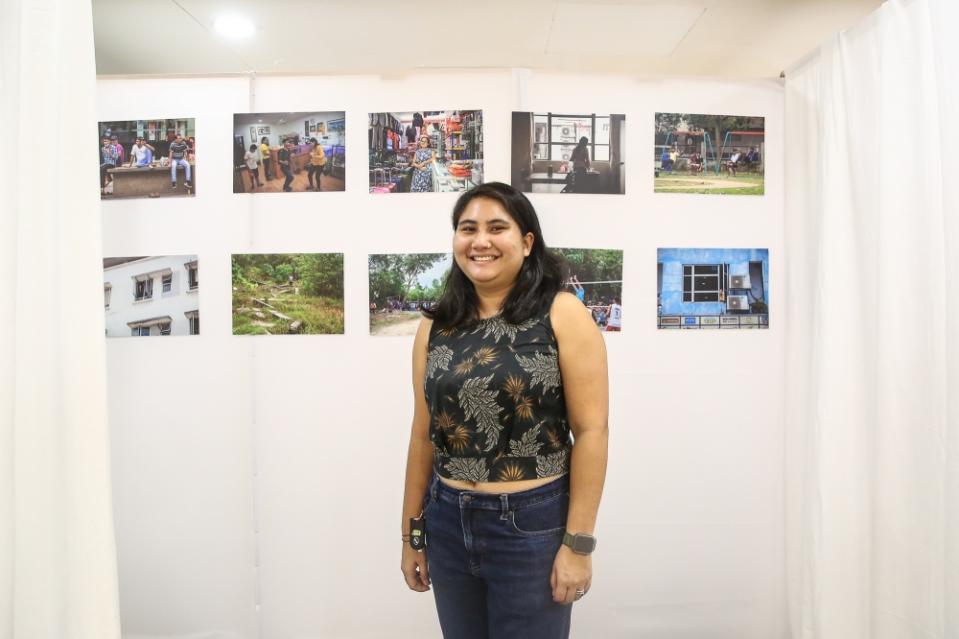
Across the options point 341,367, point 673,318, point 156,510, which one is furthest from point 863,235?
point 156,510

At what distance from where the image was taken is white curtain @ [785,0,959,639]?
56.0 inches

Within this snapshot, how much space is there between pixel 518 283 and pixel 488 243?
4.6 inches

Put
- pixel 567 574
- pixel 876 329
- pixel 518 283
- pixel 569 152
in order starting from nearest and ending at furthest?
pixel 567 574 < pixel 518 283 < pixel 876 329 < pixel 569 152

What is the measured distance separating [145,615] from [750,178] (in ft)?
8.92

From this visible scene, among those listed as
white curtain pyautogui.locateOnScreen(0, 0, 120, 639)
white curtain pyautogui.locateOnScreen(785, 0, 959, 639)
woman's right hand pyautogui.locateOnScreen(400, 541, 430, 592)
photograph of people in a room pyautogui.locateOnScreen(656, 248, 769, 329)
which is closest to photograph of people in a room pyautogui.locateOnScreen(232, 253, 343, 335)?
white curtain pyautogui.locateOnScreen(0, 0, 120, 639)

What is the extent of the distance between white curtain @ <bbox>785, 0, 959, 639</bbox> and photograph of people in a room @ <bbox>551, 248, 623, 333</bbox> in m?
0.63

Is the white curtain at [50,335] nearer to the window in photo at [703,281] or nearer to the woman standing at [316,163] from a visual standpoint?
the woman standing at [316,163]

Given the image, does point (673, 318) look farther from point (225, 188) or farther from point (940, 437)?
point (225, 188)

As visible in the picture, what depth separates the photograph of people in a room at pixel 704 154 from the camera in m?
2.02

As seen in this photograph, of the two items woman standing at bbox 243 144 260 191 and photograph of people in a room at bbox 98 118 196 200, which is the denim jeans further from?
woman standing at bbox 243 144 260 191

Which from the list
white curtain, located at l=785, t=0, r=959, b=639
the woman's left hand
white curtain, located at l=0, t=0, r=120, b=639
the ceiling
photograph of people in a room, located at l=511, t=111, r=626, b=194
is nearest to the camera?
the woman's left hand

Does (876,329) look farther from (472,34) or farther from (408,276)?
(472,34)

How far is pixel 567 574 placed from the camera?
3.75 ft

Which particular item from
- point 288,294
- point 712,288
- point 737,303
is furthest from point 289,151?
point 737,303
